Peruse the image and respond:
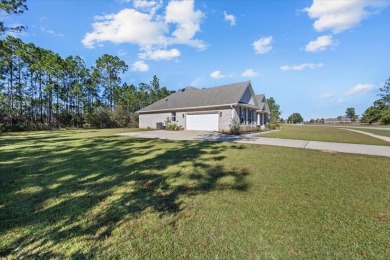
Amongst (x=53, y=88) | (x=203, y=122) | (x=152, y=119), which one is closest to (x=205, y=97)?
(x=203, y=122)

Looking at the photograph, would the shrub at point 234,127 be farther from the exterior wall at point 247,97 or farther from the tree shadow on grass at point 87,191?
the tree shadow on grass at point 87,191

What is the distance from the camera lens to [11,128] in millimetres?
23688

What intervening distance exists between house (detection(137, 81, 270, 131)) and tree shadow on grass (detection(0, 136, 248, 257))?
1196cm

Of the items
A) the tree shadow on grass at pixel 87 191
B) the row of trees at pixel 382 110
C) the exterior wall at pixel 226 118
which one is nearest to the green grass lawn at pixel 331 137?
the exterior wall at pixel 226 118

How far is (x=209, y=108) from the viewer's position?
64.0 ft

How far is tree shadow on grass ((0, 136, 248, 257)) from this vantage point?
2.68m

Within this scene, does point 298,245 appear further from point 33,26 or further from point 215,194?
point 33,26

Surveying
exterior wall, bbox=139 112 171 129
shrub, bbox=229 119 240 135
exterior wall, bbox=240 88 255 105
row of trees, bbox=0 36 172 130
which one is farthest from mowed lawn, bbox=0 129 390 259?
row of trees, bbox=0 36 172 130

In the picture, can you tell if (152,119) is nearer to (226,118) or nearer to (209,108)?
(209,108)

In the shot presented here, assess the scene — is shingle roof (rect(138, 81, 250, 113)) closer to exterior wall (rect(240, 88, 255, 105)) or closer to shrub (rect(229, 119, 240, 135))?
exterior wall (rect(240, 88, 255, 105))

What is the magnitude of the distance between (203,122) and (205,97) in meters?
3.14

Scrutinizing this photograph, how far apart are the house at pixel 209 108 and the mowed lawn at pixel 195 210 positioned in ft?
41.7

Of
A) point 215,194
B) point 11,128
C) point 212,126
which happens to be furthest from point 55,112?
point 215,194

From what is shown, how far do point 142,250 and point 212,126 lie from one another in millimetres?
17370
